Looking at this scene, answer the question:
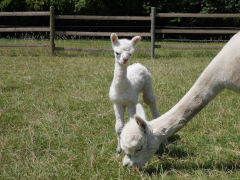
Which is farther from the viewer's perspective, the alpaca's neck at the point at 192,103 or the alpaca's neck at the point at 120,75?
the alpaca's neck at the point at 120,75

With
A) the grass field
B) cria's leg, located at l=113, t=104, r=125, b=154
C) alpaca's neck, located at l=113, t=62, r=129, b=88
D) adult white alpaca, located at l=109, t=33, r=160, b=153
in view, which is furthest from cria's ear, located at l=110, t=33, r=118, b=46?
the grass field

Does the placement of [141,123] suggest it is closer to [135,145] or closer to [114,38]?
[135,145]

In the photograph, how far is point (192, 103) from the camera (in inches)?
114

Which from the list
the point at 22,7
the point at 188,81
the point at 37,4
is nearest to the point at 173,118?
the point at 188,81

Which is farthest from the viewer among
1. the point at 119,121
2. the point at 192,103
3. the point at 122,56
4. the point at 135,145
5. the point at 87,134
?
the point at 87,134

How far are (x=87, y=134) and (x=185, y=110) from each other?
157 cm

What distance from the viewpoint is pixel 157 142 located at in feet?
9.68

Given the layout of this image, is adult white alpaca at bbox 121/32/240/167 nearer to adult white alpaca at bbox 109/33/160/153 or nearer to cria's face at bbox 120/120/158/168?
cria's face at bbox 120/120/158/168

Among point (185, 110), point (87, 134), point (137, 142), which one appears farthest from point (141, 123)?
point (87, 134)

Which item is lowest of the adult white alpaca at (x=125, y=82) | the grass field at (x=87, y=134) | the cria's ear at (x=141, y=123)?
the grass field at (x=87, y=134)

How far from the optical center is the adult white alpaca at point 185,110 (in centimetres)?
280

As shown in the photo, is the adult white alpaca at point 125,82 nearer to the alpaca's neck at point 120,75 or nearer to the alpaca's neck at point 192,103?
the alpaca's neck at point 120,75

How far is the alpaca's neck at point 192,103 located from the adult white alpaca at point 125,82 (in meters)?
0.62

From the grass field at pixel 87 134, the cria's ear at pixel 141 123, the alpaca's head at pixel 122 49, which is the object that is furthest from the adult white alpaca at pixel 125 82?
the cria's ear at pixel 141 123
